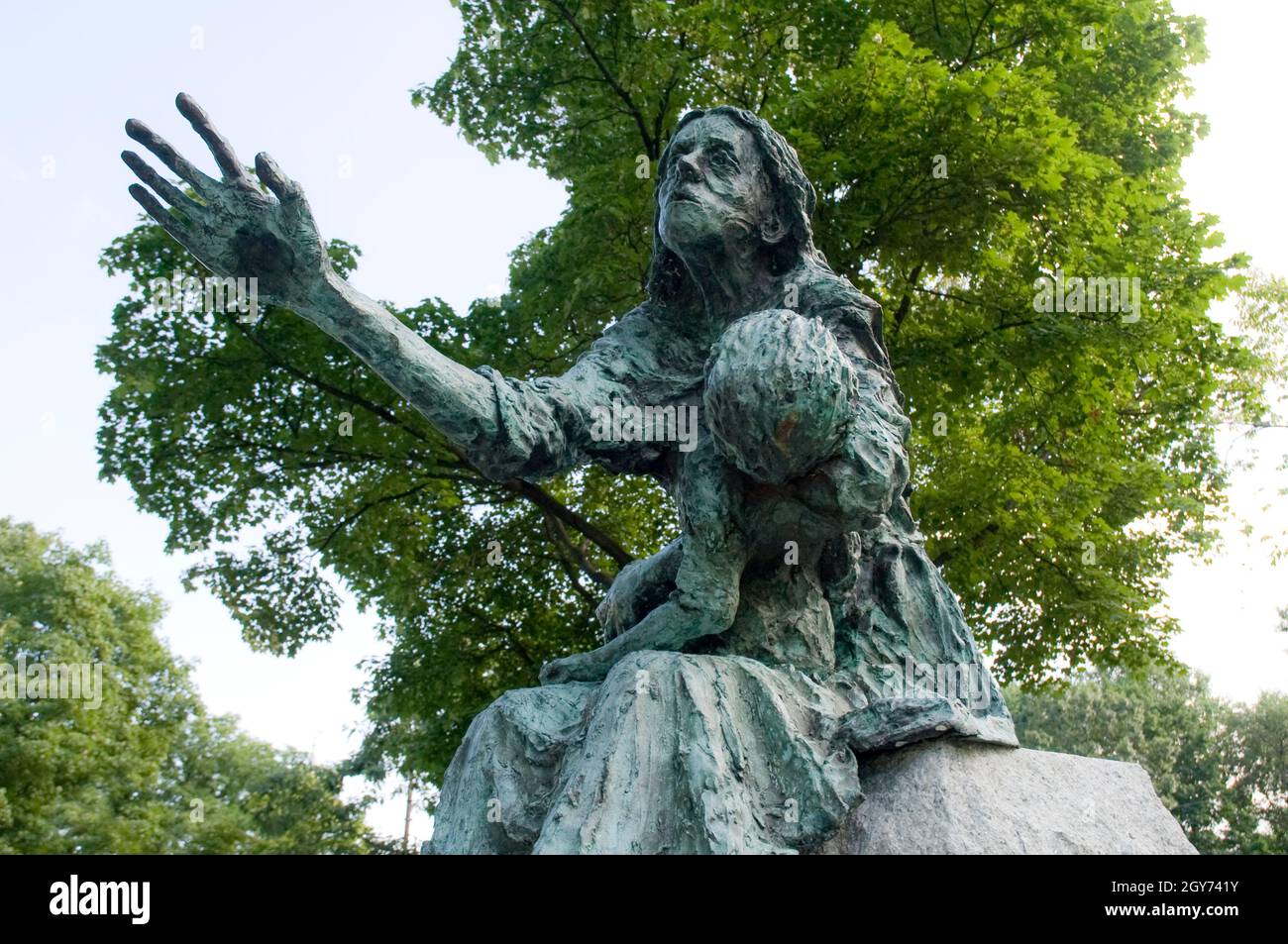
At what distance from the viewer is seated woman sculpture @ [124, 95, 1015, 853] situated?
9.05 feet

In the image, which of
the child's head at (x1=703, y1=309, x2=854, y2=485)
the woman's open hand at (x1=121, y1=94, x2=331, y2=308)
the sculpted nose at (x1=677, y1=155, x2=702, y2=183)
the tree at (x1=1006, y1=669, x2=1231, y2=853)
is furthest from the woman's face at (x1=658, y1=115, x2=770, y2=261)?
the tree at (x1=1006, y1=669, x2=1231, y2=853)

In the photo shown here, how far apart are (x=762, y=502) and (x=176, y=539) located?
30.5 feet

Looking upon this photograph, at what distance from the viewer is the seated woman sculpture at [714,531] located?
276 centimetres

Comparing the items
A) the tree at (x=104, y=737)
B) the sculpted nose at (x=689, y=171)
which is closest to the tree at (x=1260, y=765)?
the tree at (x=104, y=737)

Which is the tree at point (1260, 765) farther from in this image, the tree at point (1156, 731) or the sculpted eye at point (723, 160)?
the sculpted eye at point (723, 160)

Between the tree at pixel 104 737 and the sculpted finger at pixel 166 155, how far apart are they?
1521 centimetres

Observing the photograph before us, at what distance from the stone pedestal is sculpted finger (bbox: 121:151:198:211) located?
2212 mm

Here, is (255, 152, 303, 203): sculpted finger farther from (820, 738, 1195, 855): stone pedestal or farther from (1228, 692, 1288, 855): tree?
(1228, 692, 1288, 855): tree

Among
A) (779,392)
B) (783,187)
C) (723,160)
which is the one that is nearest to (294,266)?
(779,392)

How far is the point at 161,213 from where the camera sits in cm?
279

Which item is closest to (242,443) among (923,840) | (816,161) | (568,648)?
(568,648)

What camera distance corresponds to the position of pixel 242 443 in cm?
1078

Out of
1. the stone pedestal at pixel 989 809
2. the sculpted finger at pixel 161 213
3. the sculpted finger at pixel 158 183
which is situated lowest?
the stone pedestal at pixel 989 809

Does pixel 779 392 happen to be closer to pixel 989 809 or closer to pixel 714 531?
pixel 714 531
